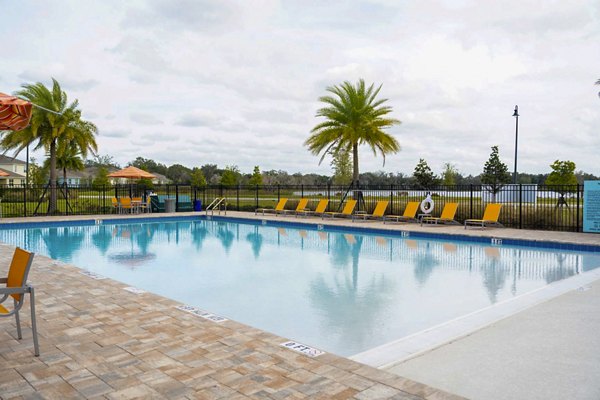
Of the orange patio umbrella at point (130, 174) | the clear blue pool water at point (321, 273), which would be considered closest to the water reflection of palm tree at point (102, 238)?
the clear blue pool water at point (321, 273)

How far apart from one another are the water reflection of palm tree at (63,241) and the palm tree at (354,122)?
10127 millimetres

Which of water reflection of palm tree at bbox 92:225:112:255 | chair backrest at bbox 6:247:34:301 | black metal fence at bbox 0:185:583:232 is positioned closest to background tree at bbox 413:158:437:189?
black metal fence at bbox 0:185:583:232

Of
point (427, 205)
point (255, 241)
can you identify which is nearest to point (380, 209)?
point (427, 205)

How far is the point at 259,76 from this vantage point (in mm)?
19719

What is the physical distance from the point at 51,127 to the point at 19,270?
19.8m

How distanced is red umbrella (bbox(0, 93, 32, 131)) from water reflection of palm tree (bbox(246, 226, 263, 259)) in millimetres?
7069

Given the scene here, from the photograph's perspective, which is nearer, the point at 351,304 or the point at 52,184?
the point at 351,304

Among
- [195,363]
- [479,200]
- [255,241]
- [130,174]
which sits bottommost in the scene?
[255,241]

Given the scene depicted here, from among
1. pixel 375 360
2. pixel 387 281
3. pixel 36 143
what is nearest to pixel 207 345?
pixel 375 360

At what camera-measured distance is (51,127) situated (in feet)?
70.0

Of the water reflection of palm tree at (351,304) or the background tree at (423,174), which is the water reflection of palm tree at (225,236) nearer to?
the water reflection of palm tree at (351,304)

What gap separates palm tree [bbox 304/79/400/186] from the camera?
20.0 m

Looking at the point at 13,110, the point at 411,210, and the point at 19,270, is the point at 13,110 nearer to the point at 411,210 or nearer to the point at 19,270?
the point at 19,270

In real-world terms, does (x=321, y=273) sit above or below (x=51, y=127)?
below
